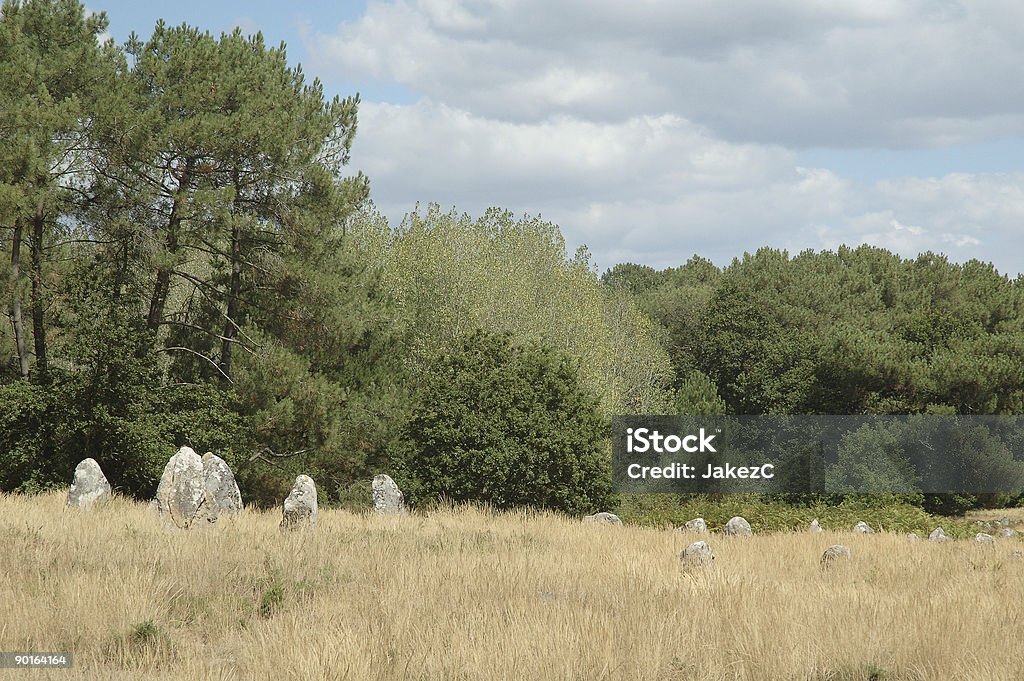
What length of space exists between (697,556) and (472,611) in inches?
172

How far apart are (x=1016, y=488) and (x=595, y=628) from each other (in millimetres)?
39356

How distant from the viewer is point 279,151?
80.3 feet

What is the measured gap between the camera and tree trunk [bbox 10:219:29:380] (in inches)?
866

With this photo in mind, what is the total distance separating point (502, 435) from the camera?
22.9 meters

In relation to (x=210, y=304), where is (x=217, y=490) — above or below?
below

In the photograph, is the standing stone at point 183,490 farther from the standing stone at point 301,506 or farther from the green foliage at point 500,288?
the green foliage at point 500,288

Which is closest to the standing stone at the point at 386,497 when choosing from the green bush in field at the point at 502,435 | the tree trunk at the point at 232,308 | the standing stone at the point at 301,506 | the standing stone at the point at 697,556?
the green bush in field at the point at 502,435

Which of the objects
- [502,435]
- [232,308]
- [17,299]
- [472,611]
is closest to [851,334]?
[502,435]

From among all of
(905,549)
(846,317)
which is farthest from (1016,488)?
(905,549)

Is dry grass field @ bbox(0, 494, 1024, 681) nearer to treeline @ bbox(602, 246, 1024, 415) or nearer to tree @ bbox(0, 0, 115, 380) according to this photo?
tree @ bbox(0, 0, 115, 380)

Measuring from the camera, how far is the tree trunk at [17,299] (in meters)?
22.0

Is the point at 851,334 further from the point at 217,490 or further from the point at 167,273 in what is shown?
the point at 217,490

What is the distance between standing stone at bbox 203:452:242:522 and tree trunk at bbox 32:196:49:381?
9.49 metres

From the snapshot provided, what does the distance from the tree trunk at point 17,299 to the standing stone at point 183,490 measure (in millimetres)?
9448
